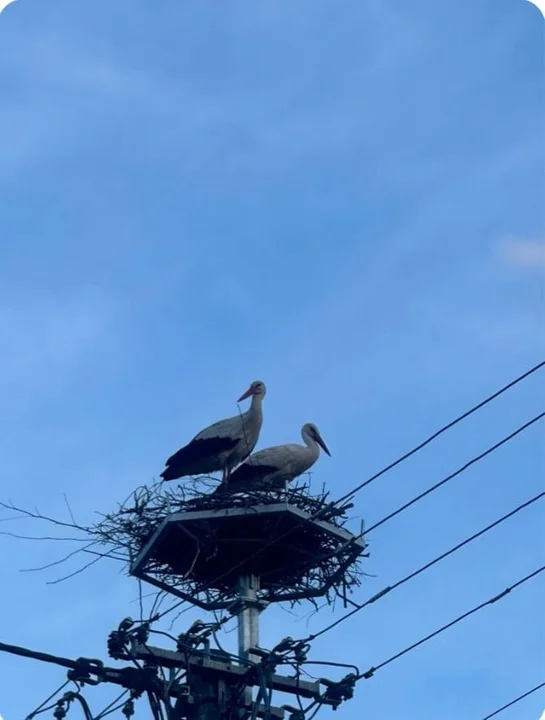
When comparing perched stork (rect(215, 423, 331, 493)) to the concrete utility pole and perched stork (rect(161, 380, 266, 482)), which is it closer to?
perched stork (rect(161, 380, 266, 482))

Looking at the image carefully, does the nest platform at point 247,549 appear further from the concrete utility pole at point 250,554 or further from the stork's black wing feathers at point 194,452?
the stork's black wing feathers at point 194,452

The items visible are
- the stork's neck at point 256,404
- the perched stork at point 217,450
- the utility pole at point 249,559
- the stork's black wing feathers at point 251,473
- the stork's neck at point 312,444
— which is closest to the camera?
the utility pole at point 249,559

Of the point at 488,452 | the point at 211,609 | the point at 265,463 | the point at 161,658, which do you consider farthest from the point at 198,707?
the point at 265,463

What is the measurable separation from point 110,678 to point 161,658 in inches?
18.2

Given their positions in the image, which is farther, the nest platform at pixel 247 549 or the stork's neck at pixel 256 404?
the stork's neck at pixel 256 404

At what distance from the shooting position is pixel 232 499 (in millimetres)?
12414

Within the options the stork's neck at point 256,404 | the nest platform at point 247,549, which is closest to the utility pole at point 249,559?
the nest platform at point 247,549

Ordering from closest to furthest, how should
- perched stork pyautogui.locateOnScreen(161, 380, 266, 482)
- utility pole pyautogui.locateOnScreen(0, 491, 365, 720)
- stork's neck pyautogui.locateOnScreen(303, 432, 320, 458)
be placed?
1. utility pole pyautogui.locateOnScreen(0, 491, 365, 720)
2. perched stork pyautogui.locateOnScreen(161, 380, 266, 482)
3. stork's neck pyautogui.locateOnScreen(303, 432, 320, 458)

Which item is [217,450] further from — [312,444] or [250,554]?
[250,554]

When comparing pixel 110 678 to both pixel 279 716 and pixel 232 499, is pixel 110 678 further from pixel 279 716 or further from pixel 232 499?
pixel 232 499

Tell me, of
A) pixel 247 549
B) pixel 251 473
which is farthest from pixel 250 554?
pixel 251 473

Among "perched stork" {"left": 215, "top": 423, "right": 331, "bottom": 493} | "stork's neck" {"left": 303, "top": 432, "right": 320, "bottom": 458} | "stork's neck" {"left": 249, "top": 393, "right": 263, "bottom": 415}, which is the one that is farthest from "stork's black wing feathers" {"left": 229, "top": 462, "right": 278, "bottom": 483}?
"stork's neck" {"left": 249, "top": 393, "right": 263, "bottom": 415}

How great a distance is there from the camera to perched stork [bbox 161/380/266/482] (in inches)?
580

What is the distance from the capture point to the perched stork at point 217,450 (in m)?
14.7
